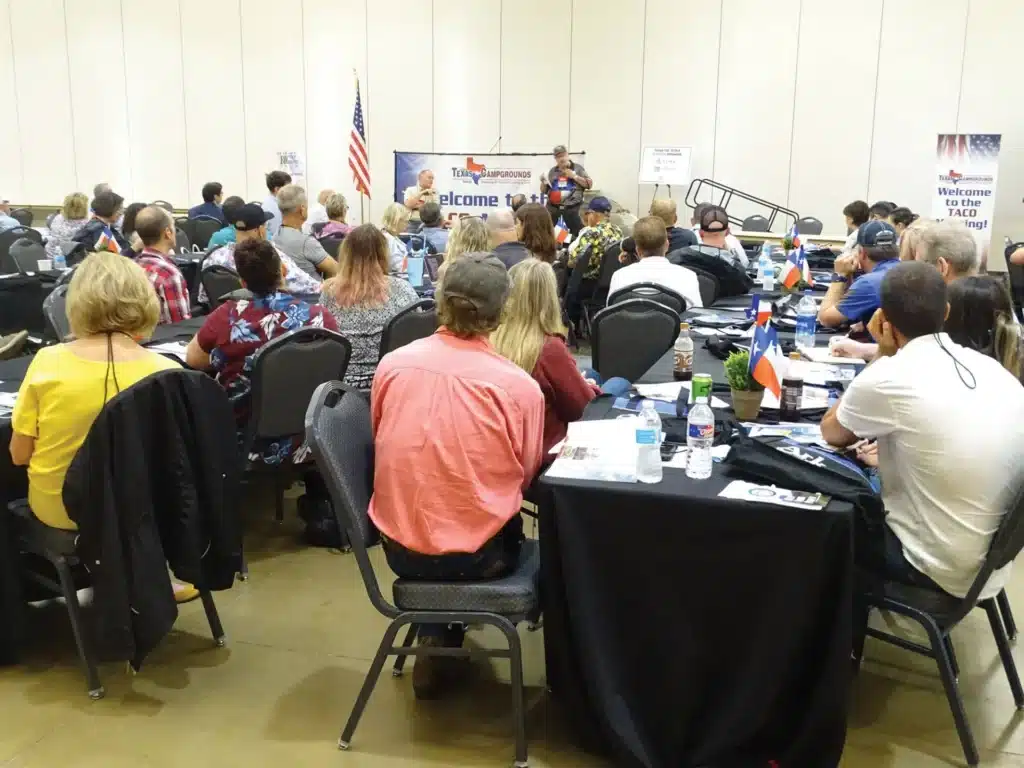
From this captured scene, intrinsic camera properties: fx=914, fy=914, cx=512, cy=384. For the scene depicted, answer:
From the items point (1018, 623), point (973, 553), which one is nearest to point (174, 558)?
point (973, 553)

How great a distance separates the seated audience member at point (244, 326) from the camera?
3.60 meters

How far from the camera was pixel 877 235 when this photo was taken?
4.75 metres

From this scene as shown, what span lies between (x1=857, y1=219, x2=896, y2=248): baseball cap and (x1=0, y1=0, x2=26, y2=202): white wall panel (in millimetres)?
14795

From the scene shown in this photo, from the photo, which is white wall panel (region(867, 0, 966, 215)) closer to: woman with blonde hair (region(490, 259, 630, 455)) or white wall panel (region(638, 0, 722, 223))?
white wall panel (region(638, 0, 722, 223))

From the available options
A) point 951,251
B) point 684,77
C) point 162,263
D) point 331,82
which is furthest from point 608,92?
point 951,251

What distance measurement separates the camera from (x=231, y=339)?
361 centimetres

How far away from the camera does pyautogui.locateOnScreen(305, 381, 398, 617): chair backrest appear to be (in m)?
2.26

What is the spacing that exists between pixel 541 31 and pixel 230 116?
17.0 feet

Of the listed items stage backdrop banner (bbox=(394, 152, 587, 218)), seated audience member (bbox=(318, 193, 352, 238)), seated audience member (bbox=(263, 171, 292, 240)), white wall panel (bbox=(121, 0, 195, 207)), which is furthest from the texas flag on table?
white wall panel (bbox=(121, 0, 195, 207))

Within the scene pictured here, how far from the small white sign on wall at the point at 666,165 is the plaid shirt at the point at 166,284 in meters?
8.29

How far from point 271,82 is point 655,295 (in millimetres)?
11068

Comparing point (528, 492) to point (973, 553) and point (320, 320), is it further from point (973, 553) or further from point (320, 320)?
point (320, 320)

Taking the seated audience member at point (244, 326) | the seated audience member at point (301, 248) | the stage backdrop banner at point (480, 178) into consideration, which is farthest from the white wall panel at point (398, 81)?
the seated audience member at point (244, 326)

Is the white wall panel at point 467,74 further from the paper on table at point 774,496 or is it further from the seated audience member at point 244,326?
the paper on table at point 774,496
